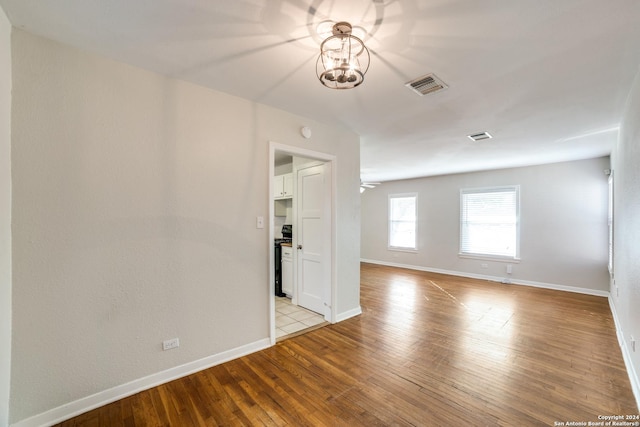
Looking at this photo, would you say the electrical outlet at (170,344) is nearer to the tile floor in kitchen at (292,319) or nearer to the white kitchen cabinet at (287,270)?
the tile floor in kitchen at (292,319)

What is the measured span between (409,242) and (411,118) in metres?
4.99

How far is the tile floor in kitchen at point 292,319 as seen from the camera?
3.22 meters

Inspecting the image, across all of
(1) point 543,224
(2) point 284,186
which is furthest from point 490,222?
(2) point 284,186

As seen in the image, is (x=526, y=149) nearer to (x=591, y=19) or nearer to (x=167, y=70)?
(x=591, y=19)

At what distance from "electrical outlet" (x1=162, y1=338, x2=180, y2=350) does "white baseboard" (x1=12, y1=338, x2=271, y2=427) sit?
18 cm

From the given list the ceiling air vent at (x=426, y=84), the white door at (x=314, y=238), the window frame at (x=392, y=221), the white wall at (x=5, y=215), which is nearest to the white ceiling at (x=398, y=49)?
the ceiling air vent at (x=426, y=84)

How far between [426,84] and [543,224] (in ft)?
16.0

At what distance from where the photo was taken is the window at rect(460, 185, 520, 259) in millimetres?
5676

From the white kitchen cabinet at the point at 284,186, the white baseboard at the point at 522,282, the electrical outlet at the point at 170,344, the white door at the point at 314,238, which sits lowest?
the white baseboard at the point at 522,282

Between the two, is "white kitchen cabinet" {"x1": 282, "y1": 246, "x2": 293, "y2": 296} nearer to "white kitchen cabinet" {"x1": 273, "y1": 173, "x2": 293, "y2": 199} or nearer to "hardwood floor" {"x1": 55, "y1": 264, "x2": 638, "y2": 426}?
"white kitchen cabinet" {"x1": 273, "y1": 173, "x2": 293, "y2": 199}

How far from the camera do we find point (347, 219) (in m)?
3.60

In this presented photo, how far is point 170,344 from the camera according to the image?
86.7 inches

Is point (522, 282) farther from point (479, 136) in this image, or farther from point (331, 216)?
point (331, 216)

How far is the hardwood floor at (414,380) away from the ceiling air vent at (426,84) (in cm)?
251
